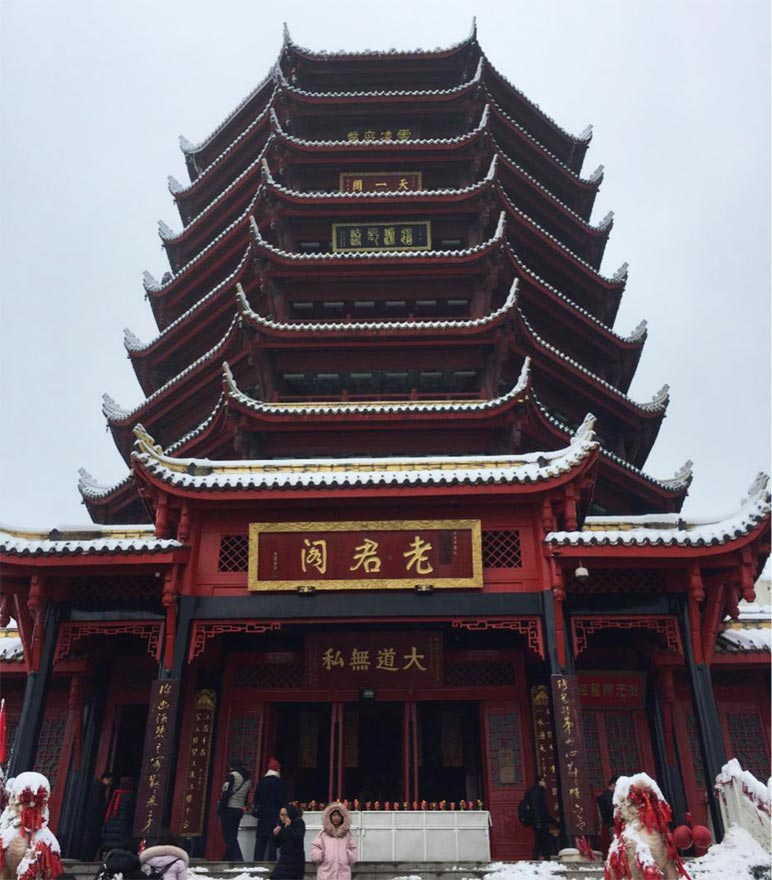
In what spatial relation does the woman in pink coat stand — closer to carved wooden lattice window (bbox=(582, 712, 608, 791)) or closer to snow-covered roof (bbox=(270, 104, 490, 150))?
carved wooden lattice window (bbox=(582, 712, 608, 791))

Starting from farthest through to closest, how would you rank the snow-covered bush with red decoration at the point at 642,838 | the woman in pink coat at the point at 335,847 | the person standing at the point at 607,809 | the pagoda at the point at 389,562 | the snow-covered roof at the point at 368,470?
the snow-covered roof at the point at 368,470 → the pagoda at the point at 389,562 → the person standing at the point at 607,809 → the woman in pink coat at the point at 335,847 → the snow-covered bush with red decoration at the point at 642,838

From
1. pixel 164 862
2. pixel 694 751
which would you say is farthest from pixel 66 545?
pixel 694 751

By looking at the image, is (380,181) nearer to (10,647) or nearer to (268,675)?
(268,675)

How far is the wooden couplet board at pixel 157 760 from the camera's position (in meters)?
9.79

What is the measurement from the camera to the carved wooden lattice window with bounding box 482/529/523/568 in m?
11.4

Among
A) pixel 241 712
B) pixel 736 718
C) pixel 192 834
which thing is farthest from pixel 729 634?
pixel 192 834

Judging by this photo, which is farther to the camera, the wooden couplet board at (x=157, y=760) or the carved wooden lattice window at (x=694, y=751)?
the carved wooden lattice window at (x=694, y=751)

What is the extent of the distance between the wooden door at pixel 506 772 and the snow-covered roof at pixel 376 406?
5.14 metres

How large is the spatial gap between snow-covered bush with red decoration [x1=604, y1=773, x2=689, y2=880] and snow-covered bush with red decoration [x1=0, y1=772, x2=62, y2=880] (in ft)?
14.5

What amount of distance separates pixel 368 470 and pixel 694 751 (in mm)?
6649

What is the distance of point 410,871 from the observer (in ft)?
28.8

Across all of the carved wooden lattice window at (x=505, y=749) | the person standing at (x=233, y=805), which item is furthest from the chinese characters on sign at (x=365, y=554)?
the carved wooden lattice window at (x=505, y=749)

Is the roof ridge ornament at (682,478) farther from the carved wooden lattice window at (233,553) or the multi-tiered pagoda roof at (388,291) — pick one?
the carved wooden lattice window at (233,553)

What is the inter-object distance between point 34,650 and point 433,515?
562 cm
